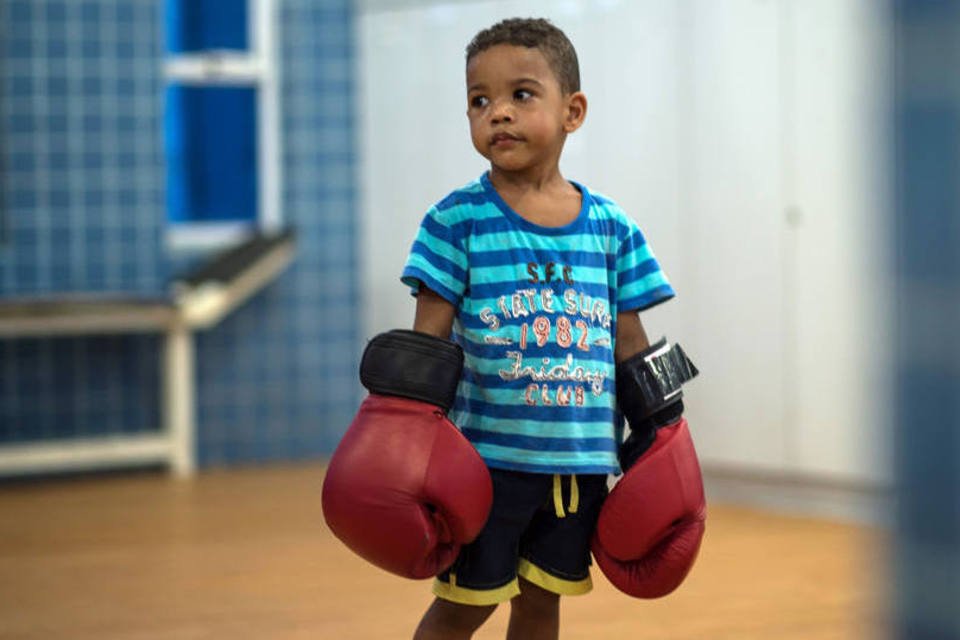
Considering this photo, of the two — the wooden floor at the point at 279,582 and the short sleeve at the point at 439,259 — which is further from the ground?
the short sleeve at the point at 439,259

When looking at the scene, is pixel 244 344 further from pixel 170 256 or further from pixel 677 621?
pixel 677 621

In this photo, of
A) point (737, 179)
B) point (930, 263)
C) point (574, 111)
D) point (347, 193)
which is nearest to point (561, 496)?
point (574, 111)

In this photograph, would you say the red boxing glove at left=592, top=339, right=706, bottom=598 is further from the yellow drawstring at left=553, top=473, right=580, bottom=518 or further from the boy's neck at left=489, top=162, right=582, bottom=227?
the boy's neck at left=489, top=162, right=582, bottom=227

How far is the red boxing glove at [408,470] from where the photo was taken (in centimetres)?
162

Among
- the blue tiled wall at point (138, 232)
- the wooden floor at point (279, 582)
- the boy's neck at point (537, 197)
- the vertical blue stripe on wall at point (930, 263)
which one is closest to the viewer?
the vertical blue stripe on wall at point (930, 263)

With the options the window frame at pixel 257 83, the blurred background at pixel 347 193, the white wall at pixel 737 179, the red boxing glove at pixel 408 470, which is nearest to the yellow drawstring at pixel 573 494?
the red boxing glove at pixel 408 470

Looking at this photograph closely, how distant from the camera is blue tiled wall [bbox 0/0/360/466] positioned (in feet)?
17.2

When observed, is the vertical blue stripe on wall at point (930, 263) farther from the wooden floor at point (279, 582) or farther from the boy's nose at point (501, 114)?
the wooden floor at point (279, 582)

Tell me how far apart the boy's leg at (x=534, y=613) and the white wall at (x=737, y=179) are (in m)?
2.95

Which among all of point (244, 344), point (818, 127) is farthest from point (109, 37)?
point (818, 127)

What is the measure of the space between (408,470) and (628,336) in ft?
1.13

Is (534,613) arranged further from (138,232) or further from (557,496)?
(138,232)

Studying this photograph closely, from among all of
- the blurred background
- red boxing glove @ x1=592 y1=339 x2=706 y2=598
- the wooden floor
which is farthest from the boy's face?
the blurred background

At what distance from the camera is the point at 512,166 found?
5.54ft
